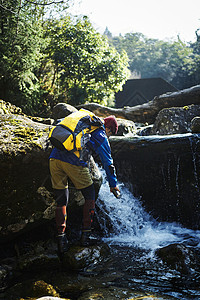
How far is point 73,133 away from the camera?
3625 millimetres

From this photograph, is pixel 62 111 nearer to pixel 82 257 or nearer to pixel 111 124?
pixel 111 124

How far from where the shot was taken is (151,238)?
5.00 meters

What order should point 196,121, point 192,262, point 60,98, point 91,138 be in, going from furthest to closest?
point 60,98 → point 196,121 → point 91,138 → point 192,262

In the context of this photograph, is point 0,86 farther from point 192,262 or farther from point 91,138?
point 192,262

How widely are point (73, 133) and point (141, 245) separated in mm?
2396

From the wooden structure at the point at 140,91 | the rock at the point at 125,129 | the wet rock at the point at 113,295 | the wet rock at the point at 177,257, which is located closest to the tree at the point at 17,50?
the rock at the point at 125,129

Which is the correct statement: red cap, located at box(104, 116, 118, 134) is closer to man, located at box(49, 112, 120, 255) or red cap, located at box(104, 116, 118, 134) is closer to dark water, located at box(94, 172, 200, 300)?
man, located at box(49, 112, 120, 255)

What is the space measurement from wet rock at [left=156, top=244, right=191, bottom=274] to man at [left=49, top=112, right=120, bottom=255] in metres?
1.15

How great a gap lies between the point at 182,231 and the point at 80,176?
2918mm

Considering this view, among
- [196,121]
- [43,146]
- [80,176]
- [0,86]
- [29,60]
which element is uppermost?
[29,60]

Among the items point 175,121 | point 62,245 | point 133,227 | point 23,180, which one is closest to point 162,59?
point 175,121

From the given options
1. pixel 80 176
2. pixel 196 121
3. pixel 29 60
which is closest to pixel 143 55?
pixel 29 60

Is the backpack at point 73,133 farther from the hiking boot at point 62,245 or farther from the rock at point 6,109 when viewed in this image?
the rock at point 6,109

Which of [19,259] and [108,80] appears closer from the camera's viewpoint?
[19,259]
